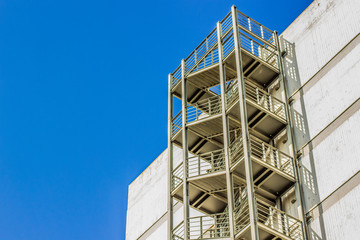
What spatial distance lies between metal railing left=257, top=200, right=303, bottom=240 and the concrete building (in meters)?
0.06

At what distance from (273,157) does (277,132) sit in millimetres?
2086

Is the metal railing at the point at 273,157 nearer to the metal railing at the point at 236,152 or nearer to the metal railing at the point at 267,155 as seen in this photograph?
the metal railing at the point at 267,155

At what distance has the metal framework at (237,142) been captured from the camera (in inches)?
1167

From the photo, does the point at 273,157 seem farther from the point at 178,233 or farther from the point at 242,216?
the point at 178,233

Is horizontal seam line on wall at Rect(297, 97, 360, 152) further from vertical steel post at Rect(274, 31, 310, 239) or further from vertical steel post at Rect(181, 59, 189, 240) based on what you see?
vertical steel post at Rect(181, 59, 189, 240)

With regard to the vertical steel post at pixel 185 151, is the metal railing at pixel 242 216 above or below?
below

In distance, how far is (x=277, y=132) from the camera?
33.6 m

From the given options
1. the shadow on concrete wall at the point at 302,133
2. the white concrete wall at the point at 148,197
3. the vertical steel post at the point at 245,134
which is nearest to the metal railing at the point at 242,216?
the vertical steel post at the point at 245,134

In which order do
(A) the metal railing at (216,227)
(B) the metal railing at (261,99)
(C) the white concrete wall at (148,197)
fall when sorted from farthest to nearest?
(C) the white concrete wall at (148,197) < (B) the metal railing at (261,99) < (A) the metal railing at (216,227)

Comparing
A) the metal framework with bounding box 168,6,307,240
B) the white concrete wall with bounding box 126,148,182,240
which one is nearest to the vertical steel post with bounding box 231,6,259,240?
the metal framework with bounding box 168,6,307,240

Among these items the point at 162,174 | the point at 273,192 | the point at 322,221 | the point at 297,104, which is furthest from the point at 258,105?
the point at 162,174

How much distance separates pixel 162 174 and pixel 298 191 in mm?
13846

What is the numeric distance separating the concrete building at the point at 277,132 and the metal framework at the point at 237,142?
0.06 metres

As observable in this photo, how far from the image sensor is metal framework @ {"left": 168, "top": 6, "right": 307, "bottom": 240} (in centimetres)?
2964
